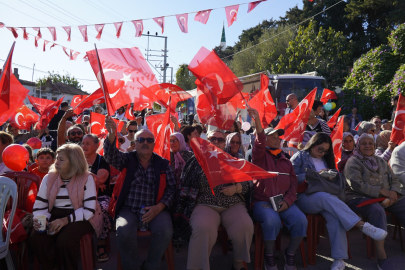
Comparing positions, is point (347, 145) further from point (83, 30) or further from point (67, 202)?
point (83, 30)

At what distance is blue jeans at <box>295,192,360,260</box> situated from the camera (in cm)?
405

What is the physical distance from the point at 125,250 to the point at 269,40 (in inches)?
1264

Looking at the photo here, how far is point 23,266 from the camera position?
3.63 metres

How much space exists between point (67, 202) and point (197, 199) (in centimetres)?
141

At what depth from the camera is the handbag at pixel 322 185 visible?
4375 millimetres

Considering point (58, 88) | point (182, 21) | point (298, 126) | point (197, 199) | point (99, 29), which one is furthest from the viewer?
point (58, 88)

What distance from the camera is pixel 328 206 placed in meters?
4.22

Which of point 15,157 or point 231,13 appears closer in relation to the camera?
point 15,157

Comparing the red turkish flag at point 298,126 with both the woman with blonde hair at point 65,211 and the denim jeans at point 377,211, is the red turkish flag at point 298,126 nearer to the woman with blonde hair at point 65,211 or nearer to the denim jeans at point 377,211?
the denim jeans at point 377,211

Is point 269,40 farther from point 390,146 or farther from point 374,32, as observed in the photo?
point 390,146

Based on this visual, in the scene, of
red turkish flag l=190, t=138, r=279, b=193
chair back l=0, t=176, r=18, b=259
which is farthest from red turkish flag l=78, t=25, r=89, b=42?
chair back l=0, t=176, r=18, b=259

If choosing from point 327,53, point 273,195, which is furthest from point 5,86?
A: point 327,53

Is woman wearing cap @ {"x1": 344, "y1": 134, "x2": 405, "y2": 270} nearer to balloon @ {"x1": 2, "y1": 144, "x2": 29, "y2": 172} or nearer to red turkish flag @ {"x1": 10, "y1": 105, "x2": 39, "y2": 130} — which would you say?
balloon @ {"x1": 2, "y1": 144, "x2": 29, "y2": 172}

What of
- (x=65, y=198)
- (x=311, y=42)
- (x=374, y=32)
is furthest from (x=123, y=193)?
(x=374, y=32)
